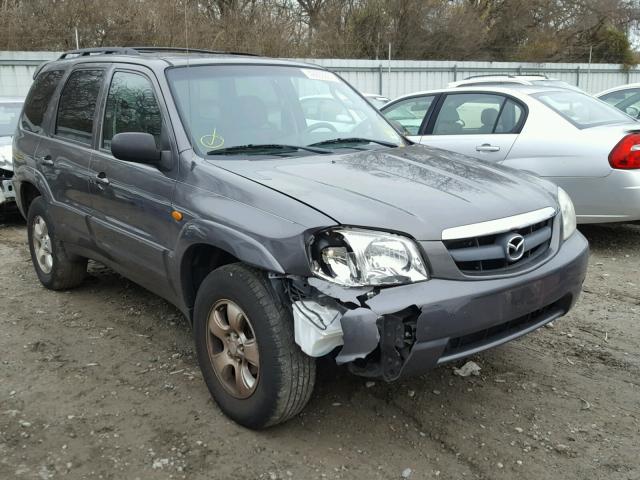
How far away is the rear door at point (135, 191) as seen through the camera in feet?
11.1

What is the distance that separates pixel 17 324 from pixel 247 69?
7.99 feet

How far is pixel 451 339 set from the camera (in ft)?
8.63

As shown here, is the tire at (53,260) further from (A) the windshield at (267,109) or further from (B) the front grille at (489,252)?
(B) the front grille at (489,252)

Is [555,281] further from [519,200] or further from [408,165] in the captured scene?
[408,165]

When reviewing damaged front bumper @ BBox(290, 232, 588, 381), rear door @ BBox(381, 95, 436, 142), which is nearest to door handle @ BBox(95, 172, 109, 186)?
damaged front bumper @ BBox(290, 232, 588, 381)

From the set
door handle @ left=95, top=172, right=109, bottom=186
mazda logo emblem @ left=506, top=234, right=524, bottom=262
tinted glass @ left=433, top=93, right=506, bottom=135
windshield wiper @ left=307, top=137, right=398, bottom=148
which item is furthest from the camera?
tinted glass @ left=433, top=93, right=506, bottom=135

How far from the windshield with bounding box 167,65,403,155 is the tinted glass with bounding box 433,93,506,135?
247cm

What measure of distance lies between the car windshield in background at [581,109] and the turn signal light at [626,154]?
17.7 inches

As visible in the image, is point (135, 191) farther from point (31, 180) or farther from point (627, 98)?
point (627, 98)

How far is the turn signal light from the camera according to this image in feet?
18.1

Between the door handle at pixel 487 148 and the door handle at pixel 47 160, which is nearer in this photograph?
the door handle at pixel 47 160

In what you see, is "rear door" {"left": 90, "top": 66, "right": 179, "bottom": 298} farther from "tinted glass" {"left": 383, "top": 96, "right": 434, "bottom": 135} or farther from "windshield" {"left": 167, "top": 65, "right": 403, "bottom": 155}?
"tinted glass" {"left": 383, "top": 96, "right": 434, "bottom": 135}

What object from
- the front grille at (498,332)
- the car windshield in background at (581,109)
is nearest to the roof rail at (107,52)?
the front grille at (498,332)

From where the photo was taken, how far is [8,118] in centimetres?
868
